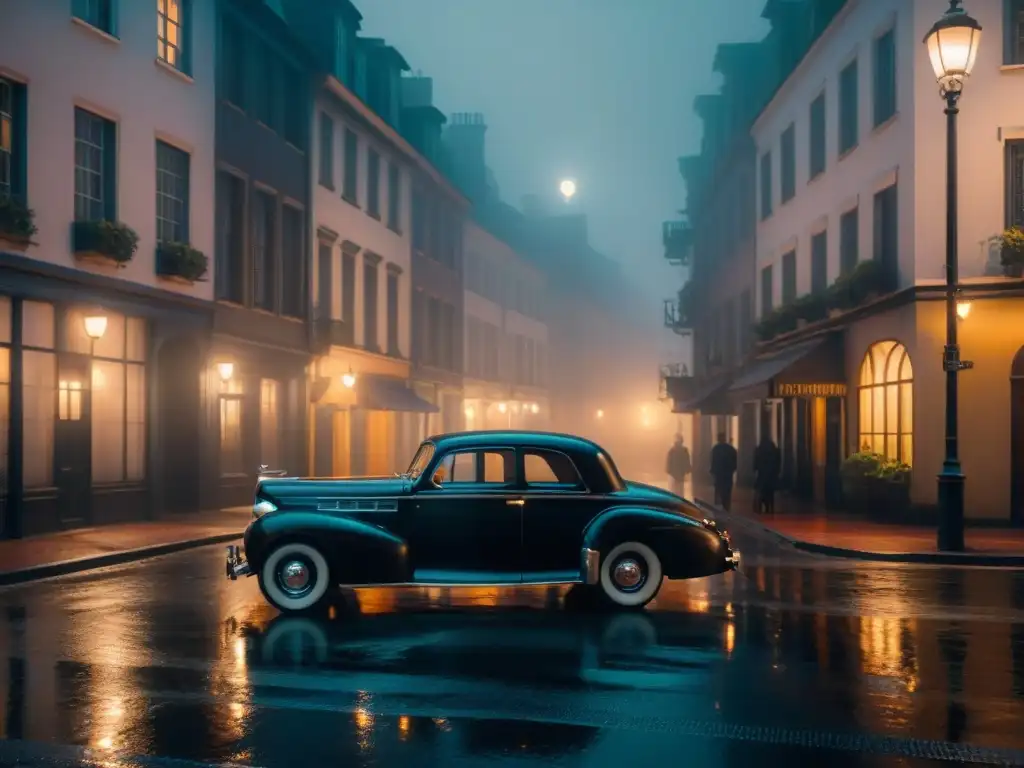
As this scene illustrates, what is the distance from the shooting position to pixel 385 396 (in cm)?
3597

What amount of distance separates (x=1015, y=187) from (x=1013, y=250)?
121 cm

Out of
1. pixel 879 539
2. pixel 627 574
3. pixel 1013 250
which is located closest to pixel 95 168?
pixel 627 574

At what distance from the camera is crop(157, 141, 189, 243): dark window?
2345cm

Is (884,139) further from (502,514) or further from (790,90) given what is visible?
(502,514)

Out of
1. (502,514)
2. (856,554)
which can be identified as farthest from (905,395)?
(502,514)

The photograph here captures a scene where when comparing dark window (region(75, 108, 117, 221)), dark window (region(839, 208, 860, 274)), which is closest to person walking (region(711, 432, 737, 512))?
dark window (region(839, 208, 860, 274))

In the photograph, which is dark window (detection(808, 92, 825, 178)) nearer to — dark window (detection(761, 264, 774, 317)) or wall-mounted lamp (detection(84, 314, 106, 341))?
dark window (detection(761, 264, 774, 317))

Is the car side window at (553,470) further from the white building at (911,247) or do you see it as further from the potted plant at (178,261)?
the potted plant at (178,261)

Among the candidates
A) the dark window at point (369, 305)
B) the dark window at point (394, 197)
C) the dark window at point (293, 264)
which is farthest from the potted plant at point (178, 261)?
the dark window at point (394, 197)

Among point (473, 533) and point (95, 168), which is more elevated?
point (95, 168)

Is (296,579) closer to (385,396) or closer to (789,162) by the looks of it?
(789,162)

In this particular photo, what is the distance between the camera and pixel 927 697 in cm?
781

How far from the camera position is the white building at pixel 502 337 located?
5184cm

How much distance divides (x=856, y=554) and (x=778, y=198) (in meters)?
17.9
